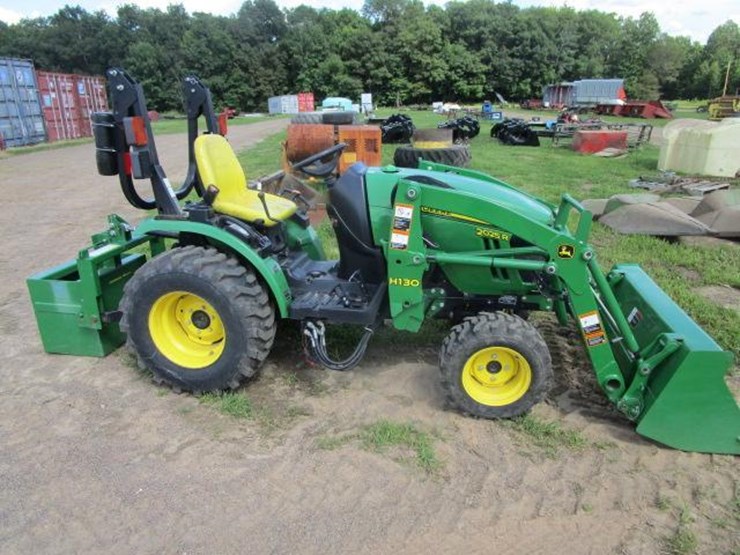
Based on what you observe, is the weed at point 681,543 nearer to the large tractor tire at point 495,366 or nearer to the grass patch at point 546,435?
the grass patch at point 546,435

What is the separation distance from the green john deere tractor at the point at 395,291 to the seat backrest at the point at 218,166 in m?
0.01

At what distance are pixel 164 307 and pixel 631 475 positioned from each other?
259 centimetres

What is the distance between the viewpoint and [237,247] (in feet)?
10.4

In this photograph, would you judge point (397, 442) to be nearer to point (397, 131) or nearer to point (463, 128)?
point (397, 131)

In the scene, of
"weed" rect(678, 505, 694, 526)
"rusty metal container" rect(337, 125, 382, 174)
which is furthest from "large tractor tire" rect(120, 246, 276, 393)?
"rusty metal container" rect(337, 125, 382, 174)

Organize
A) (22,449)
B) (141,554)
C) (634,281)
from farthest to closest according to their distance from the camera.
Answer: (634,281) → (22,449) → (141,554)

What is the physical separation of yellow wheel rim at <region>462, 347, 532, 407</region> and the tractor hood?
746 millimetres

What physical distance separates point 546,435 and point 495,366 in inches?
16.8

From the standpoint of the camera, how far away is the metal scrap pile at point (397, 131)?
16359 millimetres

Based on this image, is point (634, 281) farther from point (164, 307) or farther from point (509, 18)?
point (509, 18)

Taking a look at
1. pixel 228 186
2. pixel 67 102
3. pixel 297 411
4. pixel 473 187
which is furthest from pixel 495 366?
pixel 67 102

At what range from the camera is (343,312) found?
3250 millimetres

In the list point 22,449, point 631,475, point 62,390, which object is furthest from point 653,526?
point 62,390

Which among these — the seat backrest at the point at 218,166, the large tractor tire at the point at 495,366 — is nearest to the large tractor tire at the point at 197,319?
the seat backrest at the point at 218,166
